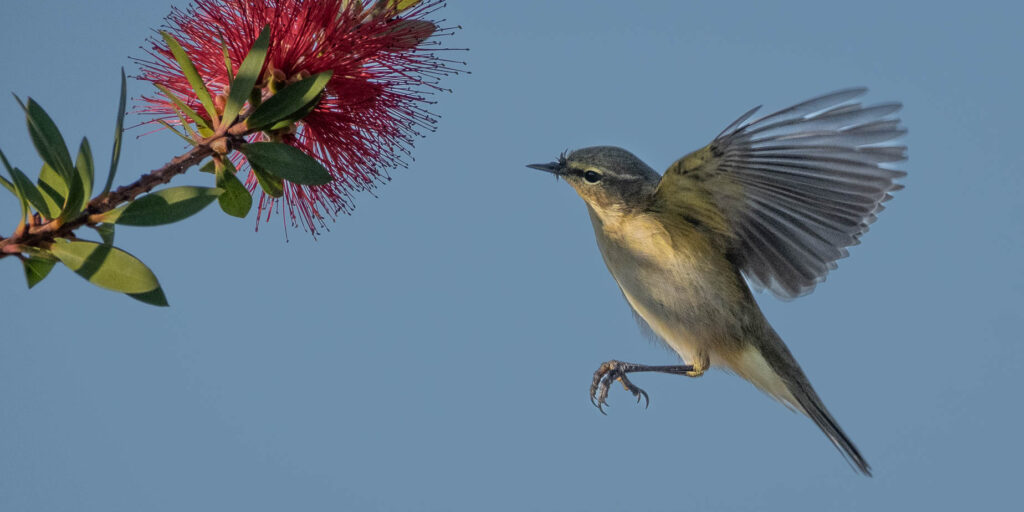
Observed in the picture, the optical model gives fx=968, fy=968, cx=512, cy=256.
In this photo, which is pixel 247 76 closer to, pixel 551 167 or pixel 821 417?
pixel 551 167

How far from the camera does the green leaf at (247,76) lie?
53.6 inches

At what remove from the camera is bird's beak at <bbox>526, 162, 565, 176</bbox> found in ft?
7.92

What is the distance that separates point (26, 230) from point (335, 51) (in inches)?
23.2

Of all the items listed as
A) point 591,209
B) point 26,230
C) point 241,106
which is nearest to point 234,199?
point 241,106

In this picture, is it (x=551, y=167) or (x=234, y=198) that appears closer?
(x=234, y=198)

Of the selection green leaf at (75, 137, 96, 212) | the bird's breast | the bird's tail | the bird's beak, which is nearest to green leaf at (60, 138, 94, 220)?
green leaf at (75, 137, 96, 212)

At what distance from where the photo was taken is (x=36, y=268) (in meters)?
1.28

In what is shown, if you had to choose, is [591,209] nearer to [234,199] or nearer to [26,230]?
[234,199]

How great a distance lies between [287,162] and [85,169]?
27 cm

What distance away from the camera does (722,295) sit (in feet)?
8.38

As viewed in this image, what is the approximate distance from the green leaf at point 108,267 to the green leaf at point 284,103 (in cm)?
30

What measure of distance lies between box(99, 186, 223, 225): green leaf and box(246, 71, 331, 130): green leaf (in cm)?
19

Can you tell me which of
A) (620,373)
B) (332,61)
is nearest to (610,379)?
(620,373)

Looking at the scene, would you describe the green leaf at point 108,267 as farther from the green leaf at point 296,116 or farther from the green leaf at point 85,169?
the green leaf at point 296,116
